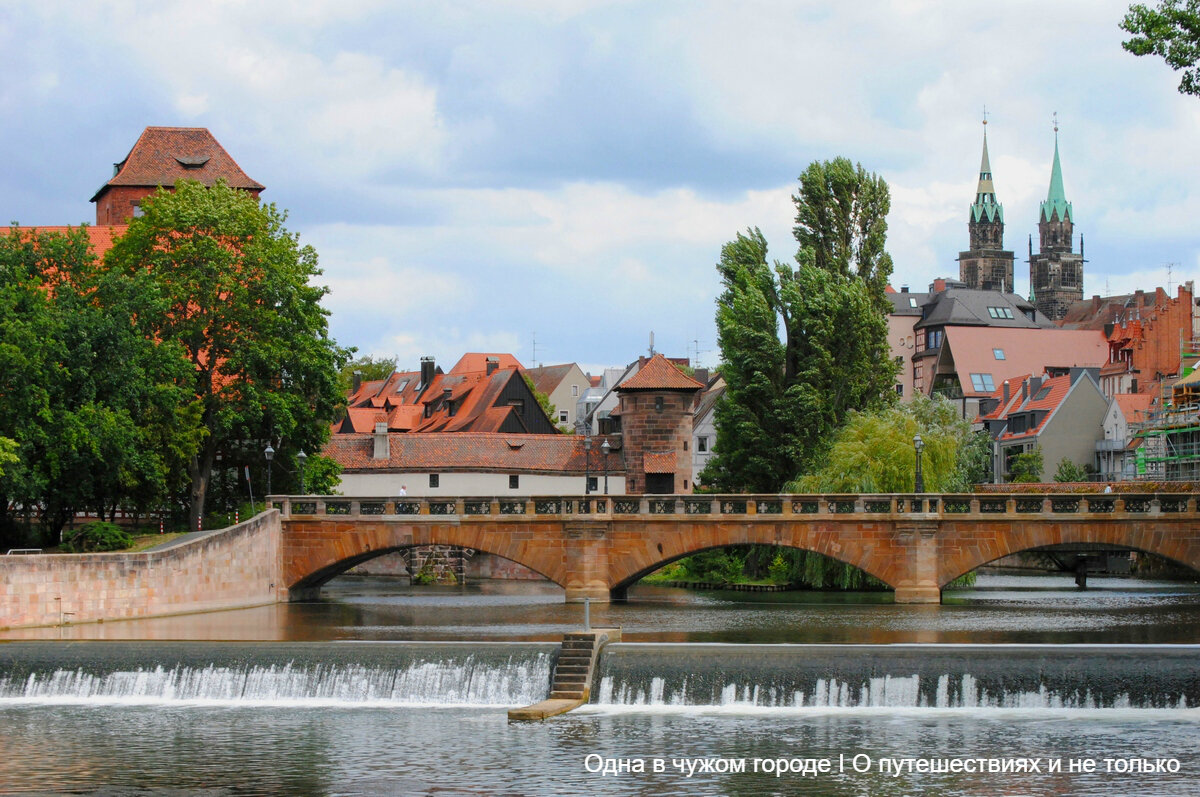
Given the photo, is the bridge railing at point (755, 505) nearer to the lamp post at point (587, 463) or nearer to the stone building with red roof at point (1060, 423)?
the lamp post at point (587, 463)

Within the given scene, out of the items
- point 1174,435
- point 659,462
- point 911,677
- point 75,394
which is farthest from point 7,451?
point 1174,435

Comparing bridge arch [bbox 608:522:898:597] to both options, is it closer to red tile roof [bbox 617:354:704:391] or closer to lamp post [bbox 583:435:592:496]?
lamp post [bbox 583:435:592:496]

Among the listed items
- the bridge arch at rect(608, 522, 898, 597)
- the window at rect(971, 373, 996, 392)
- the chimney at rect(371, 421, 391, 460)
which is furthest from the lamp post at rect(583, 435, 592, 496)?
the window at rect(971, 373, 996, 392)

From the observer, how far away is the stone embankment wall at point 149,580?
47.9m

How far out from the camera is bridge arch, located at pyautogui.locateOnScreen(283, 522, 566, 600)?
59.1 m

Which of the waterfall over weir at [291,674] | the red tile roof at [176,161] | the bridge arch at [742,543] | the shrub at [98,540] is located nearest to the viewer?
the waterfall over weir at [291,674]

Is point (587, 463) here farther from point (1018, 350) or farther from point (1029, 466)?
point (1018, 350)

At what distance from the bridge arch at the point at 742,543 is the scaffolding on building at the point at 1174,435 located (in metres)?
28.3

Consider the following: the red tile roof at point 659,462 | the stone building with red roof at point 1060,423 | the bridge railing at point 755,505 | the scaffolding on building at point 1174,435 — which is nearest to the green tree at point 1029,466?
the stone building with red roof at point 1060,423

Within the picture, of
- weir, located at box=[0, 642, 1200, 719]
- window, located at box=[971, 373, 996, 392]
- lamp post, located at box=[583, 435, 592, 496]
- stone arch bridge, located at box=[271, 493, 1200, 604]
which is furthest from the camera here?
window, located at box=[971, 373, 996, 392]

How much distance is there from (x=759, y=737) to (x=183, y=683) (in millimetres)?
14560

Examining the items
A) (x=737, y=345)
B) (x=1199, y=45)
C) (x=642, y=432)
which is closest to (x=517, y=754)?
(x=1199, y=45)

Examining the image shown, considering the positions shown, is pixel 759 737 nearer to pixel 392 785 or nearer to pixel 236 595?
pixel 392 785

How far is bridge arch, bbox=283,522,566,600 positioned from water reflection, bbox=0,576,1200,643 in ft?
4.86
